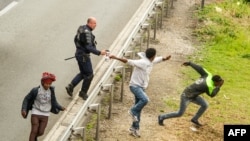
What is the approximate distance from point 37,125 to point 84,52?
2.48 metres

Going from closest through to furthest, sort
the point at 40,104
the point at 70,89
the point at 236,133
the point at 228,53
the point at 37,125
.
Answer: the point at 236,133 → the point at 40,104 → the point at 37,125 → the point at 70,89 → the point at 228,53

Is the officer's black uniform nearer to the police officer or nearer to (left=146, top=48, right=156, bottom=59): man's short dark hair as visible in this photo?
the police officer

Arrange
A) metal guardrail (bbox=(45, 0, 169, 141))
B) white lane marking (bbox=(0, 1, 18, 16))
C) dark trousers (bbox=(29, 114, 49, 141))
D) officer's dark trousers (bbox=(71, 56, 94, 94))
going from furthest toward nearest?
white lane marking (bbox=(0, 1, 18, 16)) → officer's dark trousers (bbox=(71, 56, 94, 94)) → dark trousers (bbox=(29, 114, 49, 141)) → metal guardrail (bbox=(45, 0, 169, 141))

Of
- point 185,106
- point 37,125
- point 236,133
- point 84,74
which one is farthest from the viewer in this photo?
point 84,74

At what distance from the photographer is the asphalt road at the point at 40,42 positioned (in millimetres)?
12887

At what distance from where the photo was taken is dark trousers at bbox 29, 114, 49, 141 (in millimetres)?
10758

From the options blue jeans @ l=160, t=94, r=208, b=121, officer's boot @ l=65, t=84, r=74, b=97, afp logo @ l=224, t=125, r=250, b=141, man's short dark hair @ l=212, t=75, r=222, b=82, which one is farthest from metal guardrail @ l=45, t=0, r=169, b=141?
afp logo @ l=224, t=125, r=250, b=141

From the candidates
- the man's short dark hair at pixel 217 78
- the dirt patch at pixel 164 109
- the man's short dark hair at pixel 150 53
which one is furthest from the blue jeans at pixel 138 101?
the man's short dark hair at pixel 217 78

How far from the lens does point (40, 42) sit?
642 inches

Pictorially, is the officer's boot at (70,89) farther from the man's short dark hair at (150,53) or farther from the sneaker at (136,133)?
the man's short dark hair at (150,53)

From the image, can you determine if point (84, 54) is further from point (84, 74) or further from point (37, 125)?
point (37, 125)

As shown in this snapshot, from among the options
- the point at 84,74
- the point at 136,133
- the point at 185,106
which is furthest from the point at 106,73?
the point at 185,106

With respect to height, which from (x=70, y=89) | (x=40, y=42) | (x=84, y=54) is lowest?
(x=70, y=89)

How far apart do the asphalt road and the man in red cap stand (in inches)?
38.4
